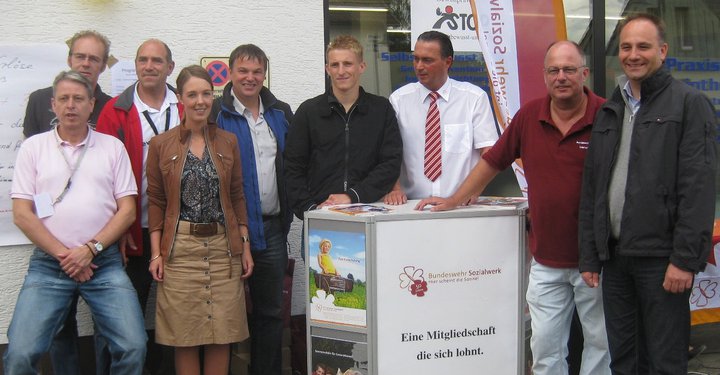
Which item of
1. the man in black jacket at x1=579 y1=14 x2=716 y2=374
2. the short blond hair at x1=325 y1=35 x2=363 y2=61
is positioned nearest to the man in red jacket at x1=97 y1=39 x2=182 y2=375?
the short blond hair at x1=325 y1=35 x2=363 y2=61

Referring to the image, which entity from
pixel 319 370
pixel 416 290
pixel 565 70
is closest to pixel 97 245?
pixel 319 370

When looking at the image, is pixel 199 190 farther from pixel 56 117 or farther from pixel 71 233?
pixel 56 117

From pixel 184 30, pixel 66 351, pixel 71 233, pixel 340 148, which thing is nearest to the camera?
pixel 71 233

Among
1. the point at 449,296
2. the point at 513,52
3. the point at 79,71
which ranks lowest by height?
the point at 449,296

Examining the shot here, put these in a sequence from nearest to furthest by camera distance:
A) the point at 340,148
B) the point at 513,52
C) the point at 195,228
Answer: the point at 195,228 < the point at 340,148 < the point at 513,52

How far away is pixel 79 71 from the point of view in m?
4.11

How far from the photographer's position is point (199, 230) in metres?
3.81

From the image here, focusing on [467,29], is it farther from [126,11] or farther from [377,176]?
[126,11]

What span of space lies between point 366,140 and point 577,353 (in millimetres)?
2179

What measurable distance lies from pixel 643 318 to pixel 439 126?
150 centimetres

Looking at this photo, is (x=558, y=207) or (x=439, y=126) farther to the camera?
(x=439, y=126)

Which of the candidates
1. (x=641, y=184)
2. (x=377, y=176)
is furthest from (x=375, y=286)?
(x=641, y=184)

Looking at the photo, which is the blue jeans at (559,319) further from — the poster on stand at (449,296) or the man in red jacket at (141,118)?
the man in red jacket at (141,118)

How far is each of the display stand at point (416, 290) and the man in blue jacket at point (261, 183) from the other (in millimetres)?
591
